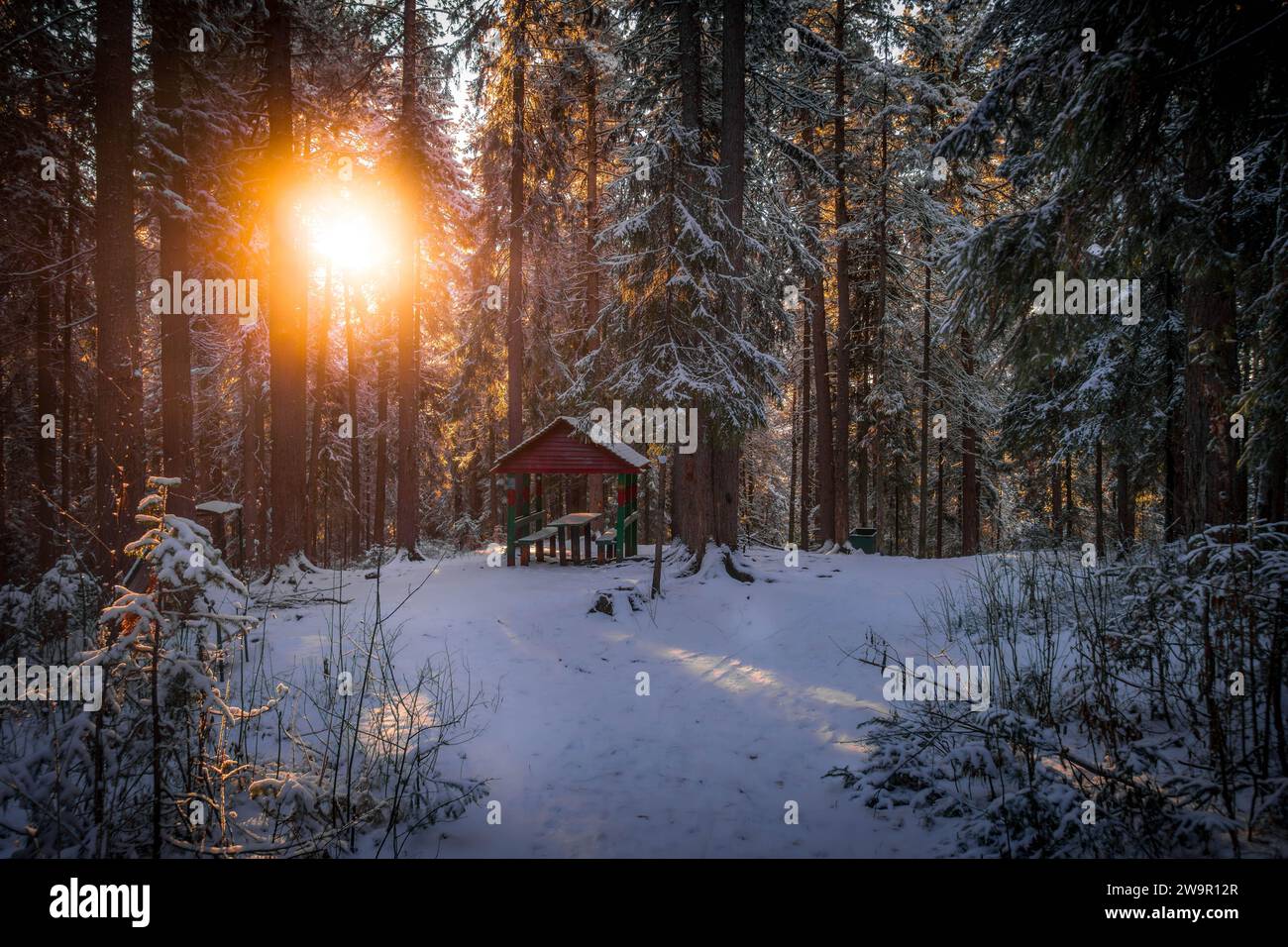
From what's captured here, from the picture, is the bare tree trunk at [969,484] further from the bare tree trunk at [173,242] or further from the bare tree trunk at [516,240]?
the bare tree trunk at [173,242]

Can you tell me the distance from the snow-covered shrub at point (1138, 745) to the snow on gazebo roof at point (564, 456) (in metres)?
9.26

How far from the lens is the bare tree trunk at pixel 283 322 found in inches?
444

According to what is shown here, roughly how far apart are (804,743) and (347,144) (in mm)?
17079

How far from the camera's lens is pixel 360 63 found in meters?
14.6

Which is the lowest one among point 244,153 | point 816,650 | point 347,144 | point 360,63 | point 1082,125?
point 816,650

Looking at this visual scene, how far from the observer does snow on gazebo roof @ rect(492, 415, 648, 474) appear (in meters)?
13.5

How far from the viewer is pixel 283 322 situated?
11.8 m

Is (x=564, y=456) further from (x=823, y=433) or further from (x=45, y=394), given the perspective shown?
(x=45, y=394)

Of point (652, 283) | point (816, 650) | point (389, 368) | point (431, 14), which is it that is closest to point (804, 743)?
point (816, 650)

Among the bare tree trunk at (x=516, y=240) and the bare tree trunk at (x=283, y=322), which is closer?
the bare tree trunk at (x=283, y=322)

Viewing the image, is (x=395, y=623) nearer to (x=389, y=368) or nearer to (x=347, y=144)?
(x=347, y=144)

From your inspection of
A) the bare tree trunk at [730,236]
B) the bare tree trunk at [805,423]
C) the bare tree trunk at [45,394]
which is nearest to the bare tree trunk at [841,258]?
the bare tree trunk at [730,236]

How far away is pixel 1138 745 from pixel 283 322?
14.4 m

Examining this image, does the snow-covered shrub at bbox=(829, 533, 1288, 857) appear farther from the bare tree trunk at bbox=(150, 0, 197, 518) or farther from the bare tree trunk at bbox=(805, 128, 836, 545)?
the bare tree trunk at bbox=(805, 128, 836, 545)
